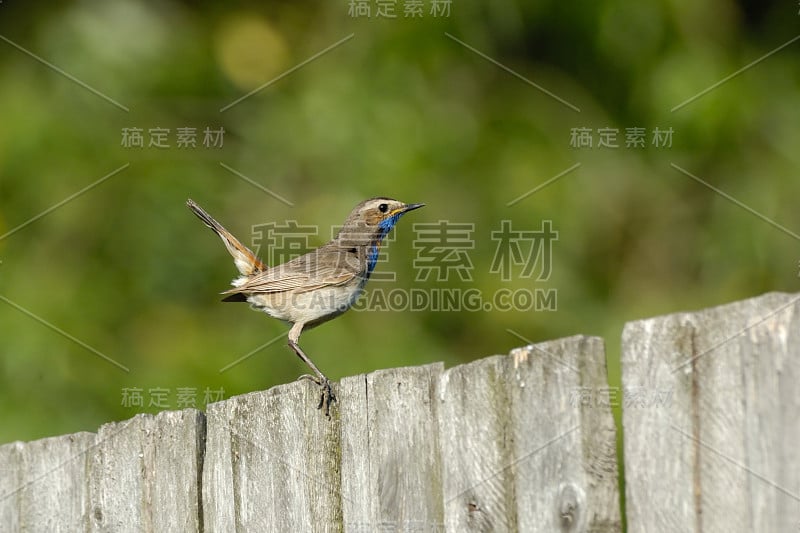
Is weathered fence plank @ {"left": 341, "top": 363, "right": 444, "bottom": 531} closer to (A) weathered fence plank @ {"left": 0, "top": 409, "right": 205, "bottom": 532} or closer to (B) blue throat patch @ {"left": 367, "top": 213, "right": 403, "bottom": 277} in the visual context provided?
(A) weathered fence plank @ {"left": 0, "top": 409, "right": 205, "bottom": 532}

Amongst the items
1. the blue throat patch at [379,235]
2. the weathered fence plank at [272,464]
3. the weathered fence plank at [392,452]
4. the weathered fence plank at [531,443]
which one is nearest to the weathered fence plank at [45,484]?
the weathered fence plank at [272,464]

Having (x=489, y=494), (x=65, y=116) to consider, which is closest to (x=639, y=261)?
(x=65, y=116)

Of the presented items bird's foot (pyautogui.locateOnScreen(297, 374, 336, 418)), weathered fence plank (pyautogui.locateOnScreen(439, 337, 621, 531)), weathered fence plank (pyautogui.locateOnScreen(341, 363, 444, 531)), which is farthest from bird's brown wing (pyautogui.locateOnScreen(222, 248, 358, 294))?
weathered fence plank (pyautogui.locateOnScreen(439, 337, 621, 531))

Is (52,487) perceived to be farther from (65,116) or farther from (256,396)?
(65,116)

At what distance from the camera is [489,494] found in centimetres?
316

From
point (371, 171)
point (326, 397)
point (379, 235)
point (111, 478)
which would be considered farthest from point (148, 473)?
point (371, 171)

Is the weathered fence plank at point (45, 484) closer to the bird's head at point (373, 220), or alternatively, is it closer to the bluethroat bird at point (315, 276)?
the bluethroat bird at point (315, 276)

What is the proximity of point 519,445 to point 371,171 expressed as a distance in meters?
5.32

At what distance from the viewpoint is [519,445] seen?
10.1 ft

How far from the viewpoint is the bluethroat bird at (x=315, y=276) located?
23.0ft

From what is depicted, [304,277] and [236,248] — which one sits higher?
[236,248]

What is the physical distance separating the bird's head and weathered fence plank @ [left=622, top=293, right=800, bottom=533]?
477 cm

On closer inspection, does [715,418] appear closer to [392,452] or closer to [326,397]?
[392,452]

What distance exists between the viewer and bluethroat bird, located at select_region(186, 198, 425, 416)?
702cm
